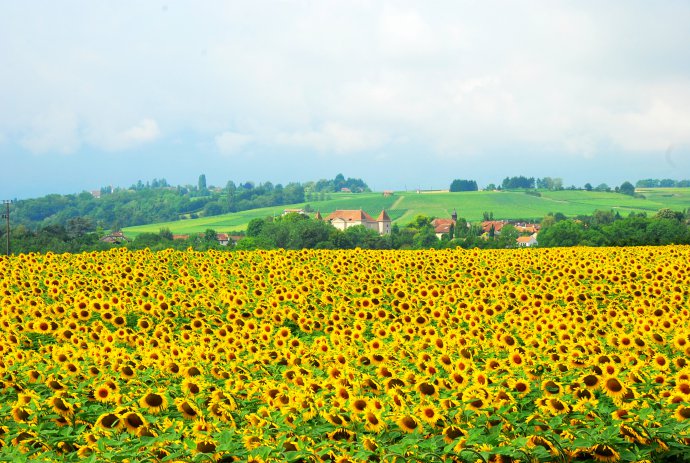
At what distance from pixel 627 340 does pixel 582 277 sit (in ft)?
27.1

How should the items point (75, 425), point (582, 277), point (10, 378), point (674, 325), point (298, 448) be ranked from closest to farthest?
1. point (298, 448)
2. point (75, 425)
3. point (10, 378)
4. point (674, 325)
5. point (582, 277)

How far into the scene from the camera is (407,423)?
23.8 ft

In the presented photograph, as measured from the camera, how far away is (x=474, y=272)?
18.9 meters

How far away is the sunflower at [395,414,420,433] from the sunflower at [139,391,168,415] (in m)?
2.54

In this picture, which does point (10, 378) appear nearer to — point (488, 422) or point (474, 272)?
point (488, 422)

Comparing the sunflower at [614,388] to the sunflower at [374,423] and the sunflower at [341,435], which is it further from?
the sunflower at [341,435]

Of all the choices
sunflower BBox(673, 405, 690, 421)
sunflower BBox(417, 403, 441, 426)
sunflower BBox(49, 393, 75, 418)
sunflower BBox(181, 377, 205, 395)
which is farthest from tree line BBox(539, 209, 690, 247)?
sunflower BBox(49, 393, 75, 418)

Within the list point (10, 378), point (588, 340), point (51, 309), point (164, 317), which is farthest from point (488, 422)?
point (51, 309)

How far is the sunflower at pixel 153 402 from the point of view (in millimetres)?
8055

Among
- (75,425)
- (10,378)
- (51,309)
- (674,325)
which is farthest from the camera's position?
(51,309)

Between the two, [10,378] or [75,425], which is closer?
[75,425]

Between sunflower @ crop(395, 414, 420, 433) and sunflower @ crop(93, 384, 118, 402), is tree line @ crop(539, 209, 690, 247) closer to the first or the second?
sunflower @ crop(395, 414, 420, 433)

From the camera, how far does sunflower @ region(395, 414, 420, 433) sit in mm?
7227

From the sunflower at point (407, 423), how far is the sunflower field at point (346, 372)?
0.6 inches
